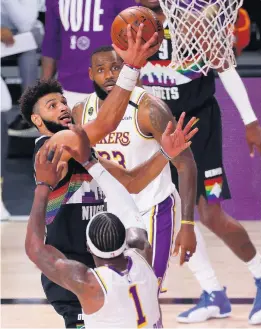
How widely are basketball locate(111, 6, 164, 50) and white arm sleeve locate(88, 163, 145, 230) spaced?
995 millimetres

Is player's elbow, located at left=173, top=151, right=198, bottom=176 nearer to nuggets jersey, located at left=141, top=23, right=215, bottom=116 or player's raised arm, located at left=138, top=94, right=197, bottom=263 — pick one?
player's raised arm, located at left=138, top=94, right=197, bottom=263

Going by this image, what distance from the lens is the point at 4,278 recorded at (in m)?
7.02

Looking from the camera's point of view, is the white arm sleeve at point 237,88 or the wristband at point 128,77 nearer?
the wristband at point 128,77

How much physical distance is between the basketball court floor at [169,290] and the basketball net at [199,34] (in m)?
1.41

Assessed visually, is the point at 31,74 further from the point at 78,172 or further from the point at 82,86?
the point at 78,172

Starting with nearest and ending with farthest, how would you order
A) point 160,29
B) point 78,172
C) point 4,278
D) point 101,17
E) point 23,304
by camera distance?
point 78,172, point 160,29, point 23,304, point 4,278, point 101,17

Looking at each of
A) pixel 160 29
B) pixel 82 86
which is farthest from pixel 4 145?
pixel 160 29

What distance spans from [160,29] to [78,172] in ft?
3.10

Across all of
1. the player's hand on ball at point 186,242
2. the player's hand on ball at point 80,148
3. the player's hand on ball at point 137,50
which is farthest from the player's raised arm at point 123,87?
the player's hand on ball at point 186,242

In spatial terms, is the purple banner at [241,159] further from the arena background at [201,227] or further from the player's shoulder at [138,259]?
the player's shoulder at [138,259]

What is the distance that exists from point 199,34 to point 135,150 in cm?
140

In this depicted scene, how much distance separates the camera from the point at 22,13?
352 inches

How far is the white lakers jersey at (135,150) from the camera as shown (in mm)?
5293

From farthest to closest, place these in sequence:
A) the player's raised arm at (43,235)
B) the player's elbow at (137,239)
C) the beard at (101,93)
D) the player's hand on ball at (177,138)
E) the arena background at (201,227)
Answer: the arena background at (201,227)
the beard at (101,93)
the player's hand on ball at (177,138)
the player's elbow at (137,239)
the player's raised arm at (43,235)
